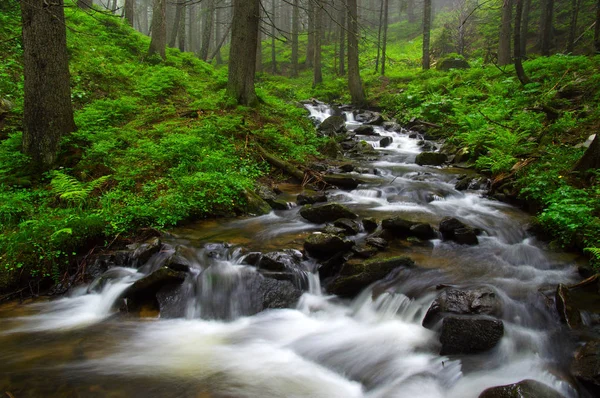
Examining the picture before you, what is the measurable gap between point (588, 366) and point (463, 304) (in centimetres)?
116

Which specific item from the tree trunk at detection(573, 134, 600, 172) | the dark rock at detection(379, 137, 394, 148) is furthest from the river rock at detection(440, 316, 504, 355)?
the dark rock at detection(379, 137, 394, 148)

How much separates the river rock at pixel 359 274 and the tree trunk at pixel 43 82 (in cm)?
570

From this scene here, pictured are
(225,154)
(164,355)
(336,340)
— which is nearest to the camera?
(164,355)

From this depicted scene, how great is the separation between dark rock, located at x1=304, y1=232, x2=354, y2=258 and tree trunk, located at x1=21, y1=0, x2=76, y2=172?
513 centimetres

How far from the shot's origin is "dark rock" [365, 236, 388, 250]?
559 centimetres

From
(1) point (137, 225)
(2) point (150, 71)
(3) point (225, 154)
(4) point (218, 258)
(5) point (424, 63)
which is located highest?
(5) point (424, 63)

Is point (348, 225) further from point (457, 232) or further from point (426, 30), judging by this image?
point (426, 30)

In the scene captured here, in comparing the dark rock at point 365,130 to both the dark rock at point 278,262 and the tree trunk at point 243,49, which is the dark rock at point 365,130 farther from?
the dark rock at point 278,262

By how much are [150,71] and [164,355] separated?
12.2 m

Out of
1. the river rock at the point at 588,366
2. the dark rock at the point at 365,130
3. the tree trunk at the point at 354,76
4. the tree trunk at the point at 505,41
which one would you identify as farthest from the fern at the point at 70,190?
the tree trunk at the point at 505,41

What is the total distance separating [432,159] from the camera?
1081 cm

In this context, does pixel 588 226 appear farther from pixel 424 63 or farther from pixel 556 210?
pixel 424 63

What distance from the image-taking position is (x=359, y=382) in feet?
12.3

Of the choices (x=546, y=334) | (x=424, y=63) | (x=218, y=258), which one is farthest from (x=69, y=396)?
(x=424, y=63)
